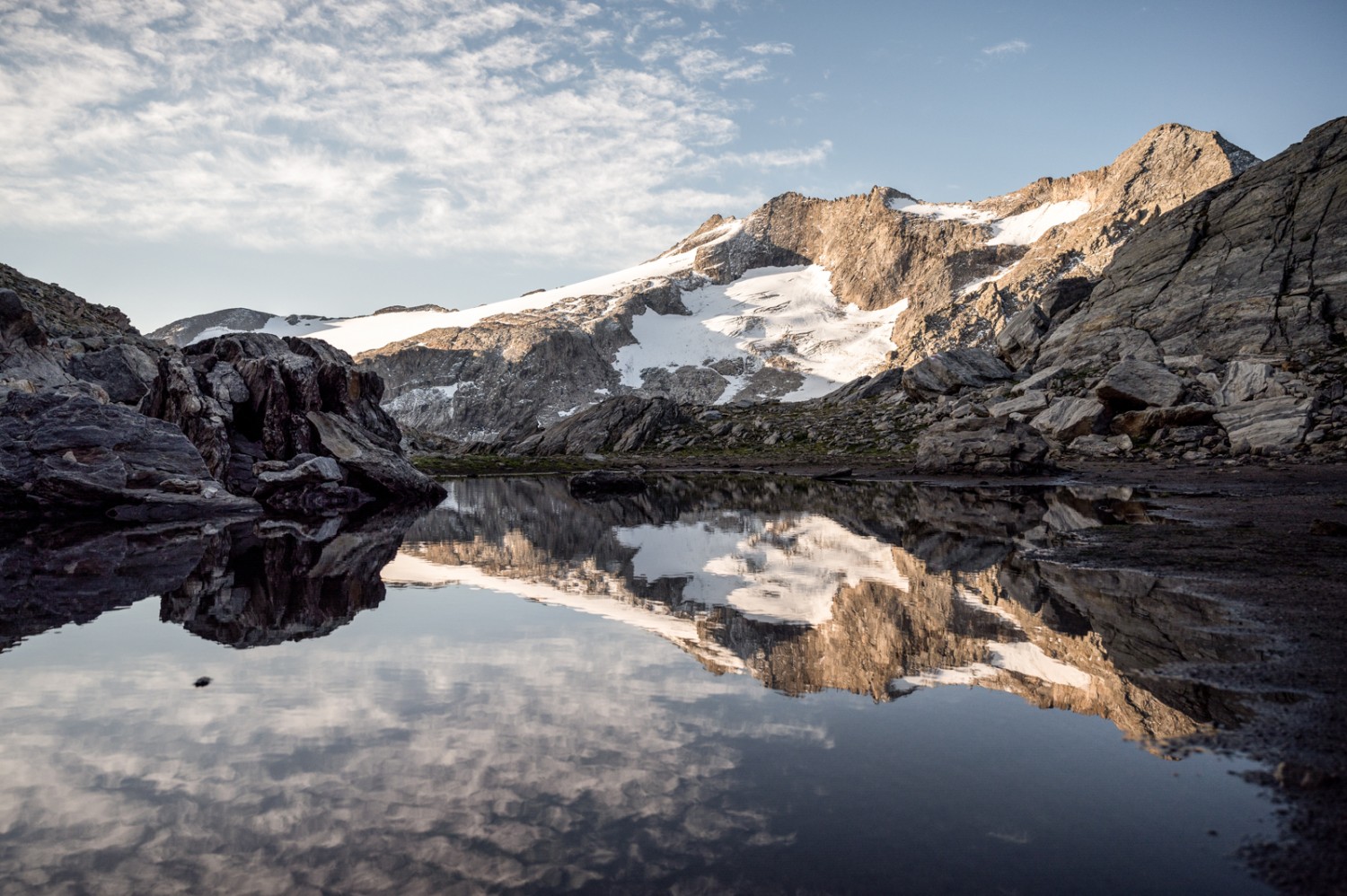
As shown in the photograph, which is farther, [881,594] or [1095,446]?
[1095,446]

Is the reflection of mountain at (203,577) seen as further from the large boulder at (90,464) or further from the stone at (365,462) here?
the stone at (365,462)

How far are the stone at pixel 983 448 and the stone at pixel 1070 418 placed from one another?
6.77m

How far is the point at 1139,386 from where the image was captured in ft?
166

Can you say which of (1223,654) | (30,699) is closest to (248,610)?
(30,699)

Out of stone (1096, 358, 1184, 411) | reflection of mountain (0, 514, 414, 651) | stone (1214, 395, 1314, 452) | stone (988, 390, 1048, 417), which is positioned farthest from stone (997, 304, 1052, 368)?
reflection of mountain (0, 514, 414, 651)

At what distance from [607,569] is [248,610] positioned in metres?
8.24

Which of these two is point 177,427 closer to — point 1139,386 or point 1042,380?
point 1139,386

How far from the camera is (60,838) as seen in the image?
5.82m

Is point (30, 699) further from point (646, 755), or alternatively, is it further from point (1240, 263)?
point (1240, 263)

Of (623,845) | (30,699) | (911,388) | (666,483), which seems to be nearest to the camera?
(623,845)

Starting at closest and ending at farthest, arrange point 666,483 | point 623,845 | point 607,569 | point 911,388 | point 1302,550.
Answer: point 623,845 → point 1302,550 → point 607,569 → point 666,483 → point 911,388

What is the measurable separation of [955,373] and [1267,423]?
3125cm

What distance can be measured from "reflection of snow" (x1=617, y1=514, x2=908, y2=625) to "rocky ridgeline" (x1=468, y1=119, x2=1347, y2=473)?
25536mm

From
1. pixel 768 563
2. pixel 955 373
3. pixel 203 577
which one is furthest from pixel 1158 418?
pixel 203 577
